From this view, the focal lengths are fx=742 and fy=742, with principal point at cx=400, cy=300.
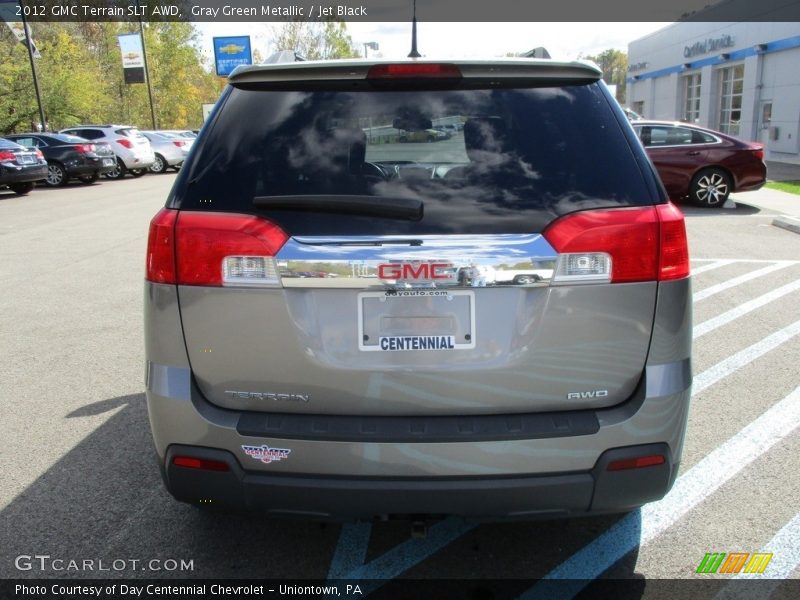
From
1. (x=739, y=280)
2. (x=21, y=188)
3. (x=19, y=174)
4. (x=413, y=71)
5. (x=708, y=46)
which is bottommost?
(x=739, y=280)

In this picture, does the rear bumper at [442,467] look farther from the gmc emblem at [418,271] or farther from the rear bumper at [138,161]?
the rear bumper at [138,161]

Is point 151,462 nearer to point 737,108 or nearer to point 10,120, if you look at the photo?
point 737,108

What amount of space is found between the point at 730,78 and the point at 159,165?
25763mm

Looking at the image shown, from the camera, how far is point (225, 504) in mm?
2508

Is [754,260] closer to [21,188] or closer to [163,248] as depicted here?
[163,248]

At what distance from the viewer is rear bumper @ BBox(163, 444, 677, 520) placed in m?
2.36

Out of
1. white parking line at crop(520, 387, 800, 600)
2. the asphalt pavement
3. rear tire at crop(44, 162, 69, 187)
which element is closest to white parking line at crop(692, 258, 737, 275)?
the asphalt pavement

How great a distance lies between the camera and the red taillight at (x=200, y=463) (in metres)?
2.45

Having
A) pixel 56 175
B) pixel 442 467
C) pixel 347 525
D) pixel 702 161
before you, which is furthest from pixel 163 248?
pixel 56 175

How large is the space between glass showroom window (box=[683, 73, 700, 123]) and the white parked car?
88.7 ft

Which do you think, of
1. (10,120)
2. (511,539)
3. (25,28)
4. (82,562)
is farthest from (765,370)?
(10,120)

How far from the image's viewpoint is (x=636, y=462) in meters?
2.43

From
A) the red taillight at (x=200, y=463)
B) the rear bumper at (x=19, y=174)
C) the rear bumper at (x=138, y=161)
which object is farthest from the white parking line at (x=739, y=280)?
the rear bumper at (x=138, y=161)

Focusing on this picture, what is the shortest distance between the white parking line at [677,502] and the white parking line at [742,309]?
168 cm
